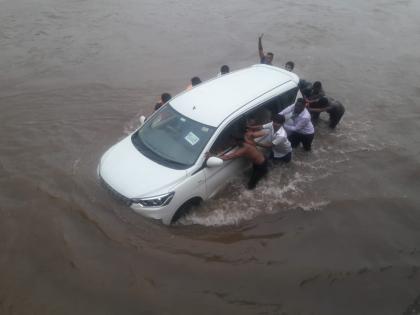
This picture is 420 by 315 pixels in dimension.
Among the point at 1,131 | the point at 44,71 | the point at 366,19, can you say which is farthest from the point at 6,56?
the point at 366,19

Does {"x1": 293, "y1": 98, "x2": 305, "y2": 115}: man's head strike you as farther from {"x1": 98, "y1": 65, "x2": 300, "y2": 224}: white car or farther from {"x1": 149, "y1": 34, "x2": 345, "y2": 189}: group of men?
{"x1": 98, "y1": 65, "x2": 300, "y2": 224}: white car

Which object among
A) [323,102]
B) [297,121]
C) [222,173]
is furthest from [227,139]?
[323,102]

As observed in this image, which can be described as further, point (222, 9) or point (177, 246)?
point (222, 9)

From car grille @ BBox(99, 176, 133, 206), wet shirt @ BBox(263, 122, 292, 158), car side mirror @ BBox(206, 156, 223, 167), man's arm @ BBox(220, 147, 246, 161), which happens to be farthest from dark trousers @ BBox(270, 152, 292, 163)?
car grille @ BBox(99, 176, 133, 206)

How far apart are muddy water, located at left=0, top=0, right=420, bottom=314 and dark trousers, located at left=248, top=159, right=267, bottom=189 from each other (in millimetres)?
219

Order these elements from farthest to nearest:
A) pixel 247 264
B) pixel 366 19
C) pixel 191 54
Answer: pixel 366 19 → pixel 191 54 → pixel 247 264

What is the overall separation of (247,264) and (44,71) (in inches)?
389

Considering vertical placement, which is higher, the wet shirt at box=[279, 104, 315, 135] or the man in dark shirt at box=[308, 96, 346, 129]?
the wet shirt at box=[279, 104, 315, 135]

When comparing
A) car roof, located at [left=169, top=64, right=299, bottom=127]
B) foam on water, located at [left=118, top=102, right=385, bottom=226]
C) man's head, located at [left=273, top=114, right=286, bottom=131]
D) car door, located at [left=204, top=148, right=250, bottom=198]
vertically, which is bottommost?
foam on water, located at [left=118, top=102, right=385, bottom=226]

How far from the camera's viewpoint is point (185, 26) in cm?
1723

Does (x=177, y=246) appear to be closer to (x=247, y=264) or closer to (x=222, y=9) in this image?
(x=247, y=264)

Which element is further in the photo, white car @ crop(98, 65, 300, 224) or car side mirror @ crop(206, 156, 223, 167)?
car side mirror @ crop(206, 156, 223, 167)

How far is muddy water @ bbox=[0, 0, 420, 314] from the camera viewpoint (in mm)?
5711

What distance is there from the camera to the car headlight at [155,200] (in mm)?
6047
